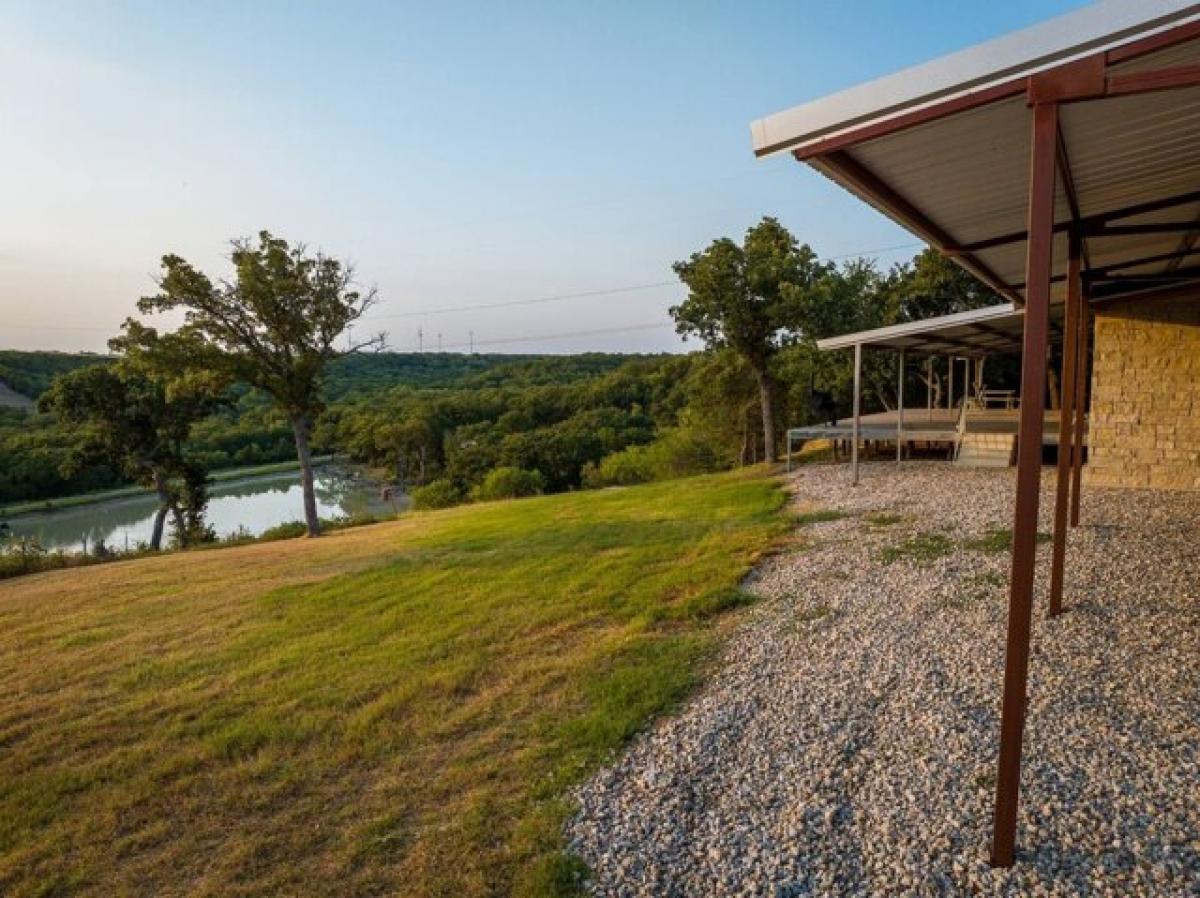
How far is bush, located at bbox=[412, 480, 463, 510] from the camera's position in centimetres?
3925

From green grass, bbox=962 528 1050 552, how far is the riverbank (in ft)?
97.4

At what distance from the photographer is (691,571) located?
7.64 metres

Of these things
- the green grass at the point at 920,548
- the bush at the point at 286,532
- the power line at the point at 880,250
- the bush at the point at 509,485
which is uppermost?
the power line at the point at 880,250

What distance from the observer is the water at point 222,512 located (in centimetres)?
3369

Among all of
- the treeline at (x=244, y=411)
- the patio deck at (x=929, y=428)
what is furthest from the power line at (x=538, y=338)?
the patio deck at (x=929, y=428)

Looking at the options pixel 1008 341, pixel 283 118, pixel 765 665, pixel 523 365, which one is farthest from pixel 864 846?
pixel 523 365

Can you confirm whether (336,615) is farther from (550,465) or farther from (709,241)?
(550,465)

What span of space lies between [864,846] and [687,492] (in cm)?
1160

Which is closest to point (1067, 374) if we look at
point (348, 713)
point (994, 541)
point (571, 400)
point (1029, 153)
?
point (1029, 153)

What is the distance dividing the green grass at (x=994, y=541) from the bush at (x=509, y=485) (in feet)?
89.9

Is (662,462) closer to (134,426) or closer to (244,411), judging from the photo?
(134,426)

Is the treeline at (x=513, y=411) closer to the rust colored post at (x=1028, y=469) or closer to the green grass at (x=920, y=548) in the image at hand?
the green grass at (x=920, y=548)

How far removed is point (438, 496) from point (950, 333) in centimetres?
3194

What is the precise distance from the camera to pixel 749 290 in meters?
16.1
